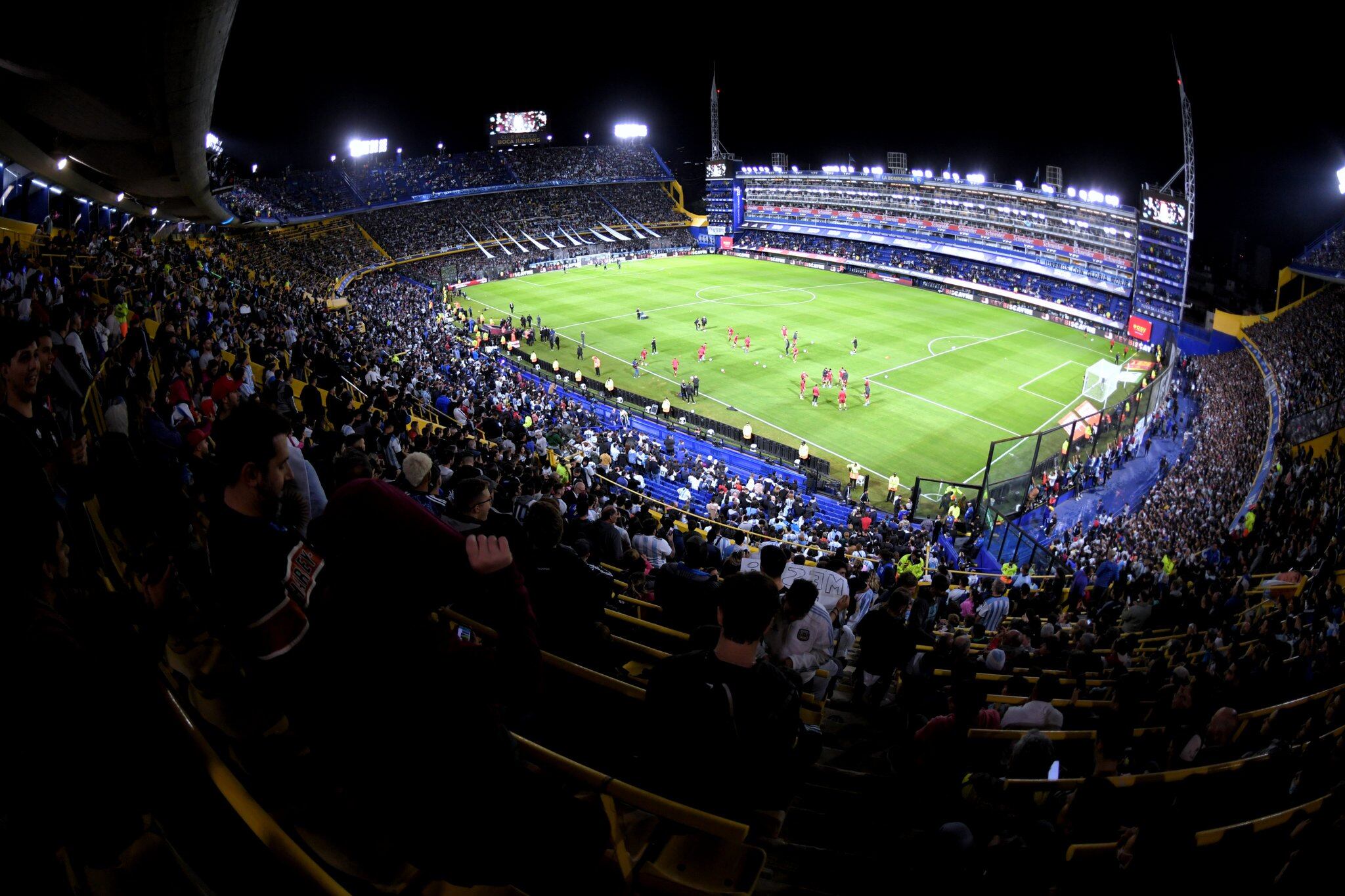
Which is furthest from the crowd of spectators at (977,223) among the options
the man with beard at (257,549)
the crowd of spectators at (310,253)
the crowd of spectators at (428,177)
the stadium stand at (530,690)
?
the man with beard at (257,549)

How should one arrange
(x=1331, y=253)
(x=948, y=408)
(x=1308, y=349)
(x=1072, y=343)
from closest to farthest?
1. (x=1308, y=349)
2. (x=948, y=408)
3. (x=1331, y=253)
4. (x=1072, y=343)

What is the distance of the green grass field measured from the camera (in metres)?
31.1

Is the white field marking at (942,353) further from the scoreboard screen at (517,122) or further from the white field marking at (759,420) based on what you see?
the scoreboard screen at (517,122)

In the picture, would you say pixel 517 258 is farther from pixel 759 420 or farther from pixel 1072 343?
pixel 1072 343

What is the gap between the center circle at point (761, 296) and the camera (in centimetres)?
5362

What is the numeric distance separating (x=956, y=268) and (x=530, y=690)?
69.1 m

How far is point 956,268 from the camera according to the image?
64.1 metres

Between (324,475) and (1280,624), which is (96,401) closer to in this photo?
(324,475)

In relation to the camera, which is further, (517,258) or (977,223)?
(517,258)

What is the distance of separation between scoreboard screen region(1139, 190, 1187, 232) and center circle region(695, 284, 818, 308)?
72.3ft

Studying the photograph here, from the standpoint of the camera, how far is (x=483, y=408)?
75.1 ft

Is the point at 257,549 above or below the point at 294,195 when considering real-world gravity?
below

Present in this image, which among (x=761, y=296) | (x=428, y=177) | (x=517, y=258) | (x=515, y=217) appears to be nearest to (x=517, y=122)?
(x=428, y=177)

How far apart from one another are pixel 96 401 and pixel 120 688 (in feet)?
22.8
